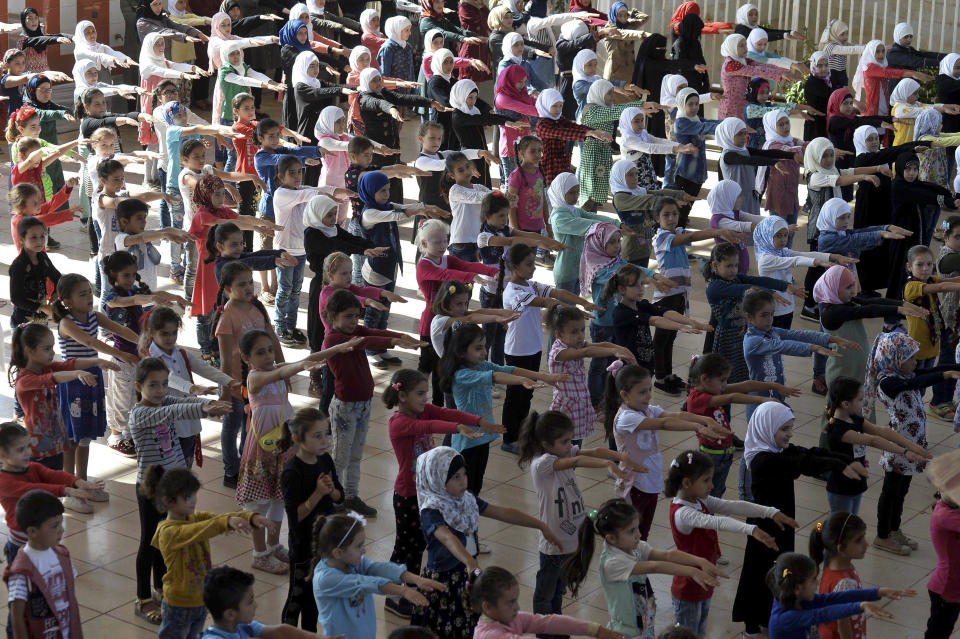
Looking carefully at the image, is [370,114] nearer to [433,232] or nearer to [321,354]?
[433,232]

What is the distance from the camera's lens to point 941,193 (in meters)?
12.6

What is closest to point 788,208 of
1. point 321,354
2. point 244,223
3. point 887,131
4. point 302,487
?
point 887,131

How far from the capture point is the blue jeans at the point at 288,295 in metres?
11.1

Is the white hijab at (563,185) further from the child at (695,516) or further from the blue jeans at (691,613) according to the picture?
the blue jeans at (691,613)

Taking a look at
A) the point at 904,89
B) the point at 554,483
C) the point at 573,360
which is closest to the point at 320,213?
the point at 573,360

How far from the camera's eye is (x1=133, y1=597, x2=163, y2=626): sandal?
716cm

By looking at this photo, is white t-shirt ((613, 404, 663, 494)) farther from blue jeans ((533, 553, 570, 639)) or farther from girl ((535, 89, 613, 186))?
girl ((535, 89, 613, 186))

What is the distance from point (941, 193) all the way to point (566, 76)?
5.51 meters

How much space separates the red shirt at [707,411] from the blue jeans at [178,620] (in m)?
3.07

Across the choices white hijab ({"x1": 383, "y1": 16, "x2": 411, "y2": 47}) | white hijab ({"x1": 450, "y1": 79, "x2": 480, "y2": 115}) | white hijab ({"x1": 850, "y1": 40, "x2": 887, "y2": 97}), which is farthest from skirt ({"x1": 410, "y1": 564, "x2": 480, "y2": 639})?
white hijab ({"x1": 850, "y1": 40, "x2": 887, "y2": 97})

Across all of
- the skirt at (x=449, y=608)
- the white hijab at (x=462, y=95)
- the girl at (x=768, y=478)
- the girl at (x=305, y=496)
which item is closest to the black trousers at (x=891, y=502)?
the girl at (x=768, y=478)

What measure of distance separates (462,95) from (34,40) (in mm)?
6105

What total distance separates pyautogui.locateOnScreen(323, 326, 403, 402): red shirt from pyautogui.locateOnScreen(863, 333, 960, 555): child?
308 centimetres

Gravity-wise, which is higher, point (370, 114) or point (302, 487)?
point (370, 114)
